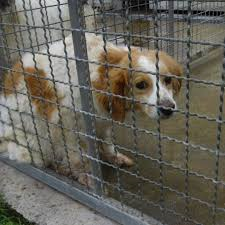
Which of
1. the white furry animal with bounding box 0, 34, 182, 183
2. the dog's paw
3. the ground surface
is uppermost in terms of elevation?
the white furry animal with bounding box 0, 34, 182, 183

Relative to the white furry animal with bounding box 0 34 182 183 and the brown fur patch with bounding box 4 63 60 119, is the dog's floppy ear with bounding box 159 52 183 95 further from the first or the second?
the brown fur patch with bounding box 4 63 60 119

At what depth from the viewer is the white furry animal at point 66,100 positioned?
7.92ft

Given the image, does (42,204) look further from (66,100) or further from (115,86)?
(115,86)

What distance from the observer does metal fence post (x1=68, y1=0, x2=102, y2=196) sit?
203 centimetres

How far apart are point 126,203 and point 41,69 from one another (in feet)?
3.57

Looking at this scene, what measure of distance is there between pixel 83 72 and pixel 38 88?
0.57 meters

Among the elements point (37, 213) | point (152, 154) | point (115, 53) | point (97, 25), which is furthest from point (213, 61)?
point (37, 213)

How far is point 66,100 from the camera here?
261cm

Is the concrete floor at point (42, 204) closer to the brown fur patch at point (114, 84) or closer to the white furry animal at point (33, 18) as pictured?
the brown fur patch at point (114, 84)

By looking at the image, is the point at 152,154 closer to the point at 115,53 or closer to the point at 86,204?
the point at 86,204

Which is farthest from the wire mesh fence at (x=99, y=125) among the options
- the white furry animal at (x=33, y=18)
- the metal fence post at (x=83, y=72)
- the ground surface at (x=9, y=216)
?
the ground surface at (x=9, y=216)

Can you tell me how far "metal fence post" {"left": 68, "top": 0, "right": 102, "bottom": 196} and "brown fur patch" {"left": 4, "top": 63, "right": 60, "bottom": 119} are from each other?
0.93ft

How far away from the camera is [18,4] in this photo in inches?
160

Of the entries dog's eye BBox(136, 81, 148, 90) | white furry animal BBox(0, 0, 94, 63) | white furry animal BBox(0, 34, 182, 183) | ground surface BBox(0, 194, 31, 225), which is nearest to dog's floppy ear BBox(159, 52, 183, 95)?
white furry animal BBox(0, 34, 182, 183)
